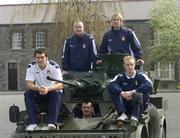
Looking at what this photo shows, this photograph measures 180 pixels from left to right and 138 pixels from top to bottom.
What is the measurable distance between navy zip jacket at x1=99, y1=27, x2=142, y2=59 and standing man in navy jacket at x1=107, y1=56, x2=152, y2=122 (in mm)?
1608

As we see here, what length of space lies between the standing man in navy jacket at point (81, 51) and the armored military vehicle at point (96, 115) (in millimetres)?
322

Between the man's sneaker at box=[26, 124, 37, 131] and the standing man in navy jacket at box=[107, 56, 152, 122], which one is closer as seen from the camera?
the man's sneaker at box=[26, 124, 37, 131]

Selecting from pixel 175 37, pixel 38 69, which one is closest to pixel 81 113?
pixel 38 69

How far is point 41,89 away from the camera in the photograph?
29.6ft

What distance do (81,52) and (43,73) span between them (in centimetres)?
167

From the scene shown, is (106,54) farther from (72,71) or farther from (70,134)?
(70,134)

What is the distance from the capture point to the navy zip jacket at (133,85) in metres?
9.19

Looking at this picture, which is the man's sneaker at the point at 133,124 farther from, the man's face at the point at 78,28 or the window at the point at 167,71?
the window at the point at 167,71

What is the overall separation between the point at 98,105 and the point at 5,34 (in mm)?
55270

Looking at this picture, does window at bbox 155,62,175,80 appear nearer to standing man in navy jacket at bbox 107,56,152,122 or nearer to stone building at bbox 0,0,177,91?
stone building at bbox 0,0,177,91

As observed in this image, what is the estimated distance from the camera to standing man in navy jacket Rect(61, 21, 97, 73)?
1085 centimetres

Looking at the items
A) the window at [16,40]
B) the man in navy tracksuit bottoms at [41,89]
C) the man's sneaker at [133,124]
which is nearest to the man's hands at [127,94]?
the man's sneaker at [133,124]

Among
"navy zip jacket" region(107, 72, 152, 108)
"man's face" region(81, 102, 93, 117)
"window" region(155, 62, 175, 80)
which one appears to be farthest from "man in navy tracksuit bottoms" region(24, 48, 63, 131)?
"window" region(155, 62, 175, 80)

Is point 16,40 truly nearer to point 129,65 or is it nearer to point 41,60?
point 41,60
